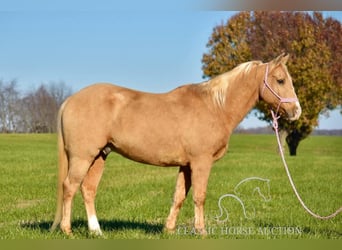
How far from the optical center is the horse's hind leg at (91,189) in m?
4.75

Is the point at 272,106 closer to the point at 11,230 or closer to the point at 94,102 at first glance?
the point at 94,102

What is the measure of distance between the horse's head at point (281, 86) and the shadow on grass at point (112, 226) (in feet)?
5.68

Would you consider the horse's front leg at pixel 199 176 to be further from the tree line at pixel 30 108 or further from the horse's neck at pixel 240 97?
the tree line at pixel 30 108

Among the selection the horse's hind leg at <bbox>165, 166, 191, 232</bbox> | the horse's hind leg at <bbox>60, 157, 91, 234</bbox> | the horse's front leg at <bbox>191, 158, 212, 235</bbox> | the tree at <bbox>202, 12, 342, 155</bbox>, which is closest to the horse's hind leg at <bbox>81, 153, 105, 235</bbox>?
the horse's hind leg at <bbox>60, 157, 91, 234</bbox>

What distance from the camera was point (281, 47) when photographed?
293 inches

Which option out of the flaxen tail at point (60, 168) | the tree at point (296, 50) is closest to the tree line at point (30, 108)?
the flaxen tail at point (60, 168)

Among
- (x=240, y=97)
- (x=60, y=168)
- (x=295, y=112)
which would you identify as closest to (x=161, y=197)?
(x=60, y=168)

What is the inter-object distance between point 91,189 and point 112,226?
0.65 m

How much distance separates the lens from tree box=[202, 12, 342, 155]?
6441 mm

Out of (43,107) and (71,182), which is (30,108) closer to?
(43,107)

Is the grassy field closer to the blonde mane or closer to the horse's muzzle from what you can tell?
the horse's muzzle

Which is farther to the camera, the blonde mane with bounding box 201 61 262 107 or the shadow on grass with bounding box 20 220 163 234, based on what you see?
the shadow on grass with bounding box 20 220 163 234

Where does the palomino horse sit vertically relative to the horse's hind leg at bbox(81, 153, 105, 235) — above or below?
above

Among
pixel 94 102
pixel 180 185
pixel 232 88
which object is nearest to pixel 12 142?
pixel 94 102
